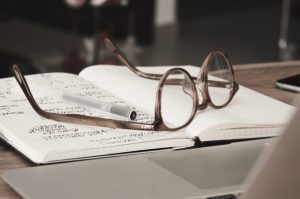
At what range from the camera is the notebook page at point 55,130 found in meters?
0.83

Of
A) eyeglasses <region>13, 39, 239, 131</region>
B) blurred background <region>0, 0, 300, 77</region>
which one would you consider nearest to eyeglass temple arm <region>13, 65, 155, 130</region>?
eyeglasses <region>13, 39, 239, 131</region>

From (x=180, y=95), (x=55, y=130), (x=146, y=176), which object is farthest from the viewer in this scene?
(x=180, y=95)

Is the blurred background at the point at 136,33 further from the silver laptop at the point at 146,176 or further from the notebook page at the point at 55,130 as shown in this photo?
the silver laptop at the point at 146,176

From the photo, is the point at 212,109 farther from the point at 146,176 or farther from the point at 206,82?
the point at 146,176

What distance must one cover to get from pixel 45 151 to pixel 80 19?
10.7 ft

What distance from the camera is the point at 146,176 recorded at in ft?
2.53

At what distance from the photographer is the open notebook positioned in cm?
84

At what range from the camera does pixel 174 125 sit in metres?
0.92

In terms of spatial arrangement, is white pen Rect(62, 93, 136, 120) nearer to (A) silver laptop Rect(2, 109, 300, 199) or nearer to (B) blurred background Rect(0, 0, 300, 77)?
(A) silver laptop Rect(2, 109, 300, 199)

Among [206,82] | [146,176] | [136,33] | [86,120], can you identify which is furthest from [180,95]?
[136,33]

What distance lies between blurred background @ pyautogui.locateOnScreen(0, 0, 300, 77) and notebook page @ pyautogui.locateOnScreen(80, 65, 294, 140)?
2178 mm

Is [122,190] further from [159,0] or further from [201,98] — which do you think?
[159,0]

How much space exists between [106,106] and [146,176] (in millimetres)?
203

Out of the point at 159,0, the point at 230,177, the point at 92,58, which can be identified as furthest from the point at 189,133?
the point at 159,0
